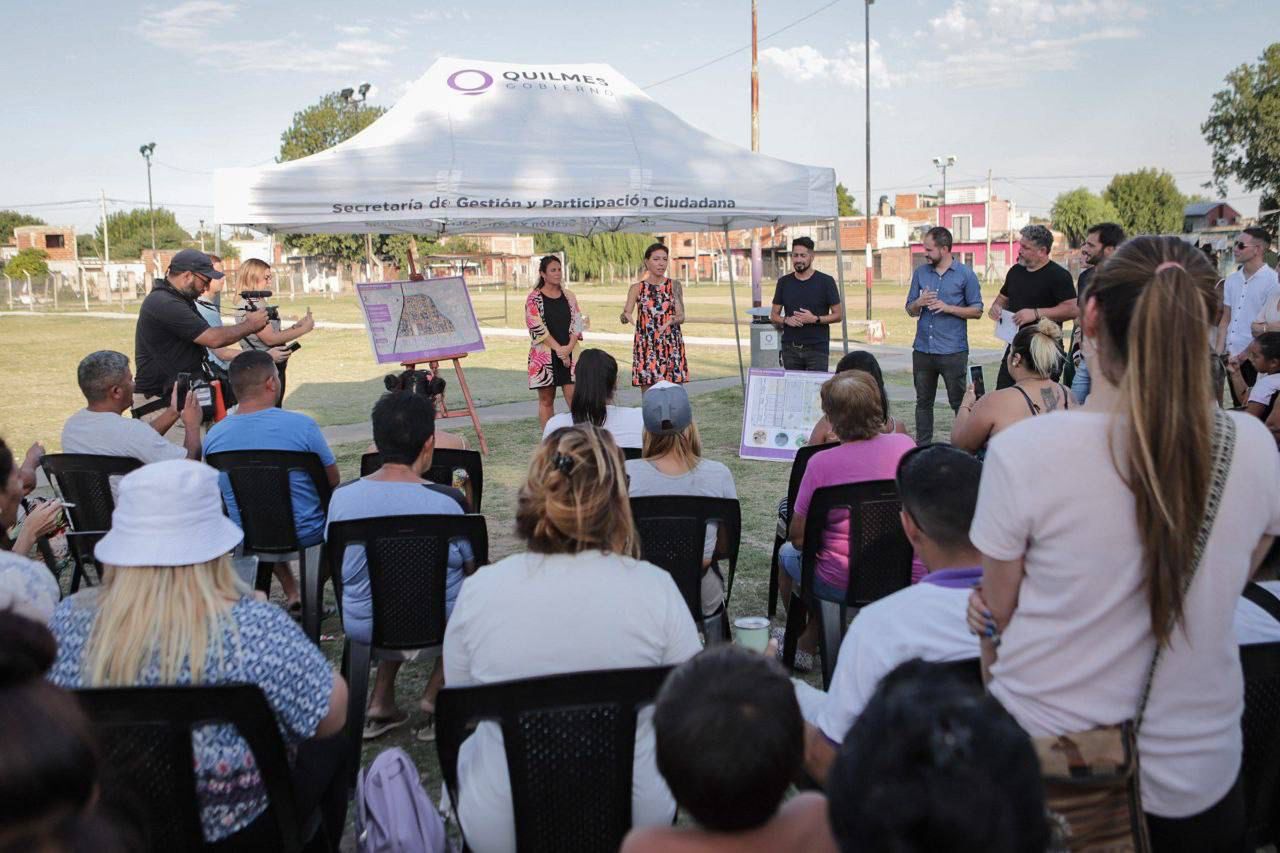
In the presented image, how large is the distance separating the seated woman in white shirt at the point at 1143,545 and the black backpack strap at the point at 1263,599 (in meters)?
1.08

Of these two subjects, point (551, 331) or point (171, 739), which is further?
point (551, 331)

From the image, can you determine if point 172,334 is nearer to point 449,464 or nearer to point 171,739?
point 449,464

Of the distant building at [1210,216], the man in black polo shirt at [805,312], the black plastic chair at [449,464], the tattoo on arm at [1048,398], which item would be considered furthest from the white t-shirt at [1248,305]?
the distant building at [1210,216]

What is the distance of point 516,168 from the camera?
738 centimetres

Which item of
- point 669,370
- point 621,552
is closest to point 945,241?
point 669,370

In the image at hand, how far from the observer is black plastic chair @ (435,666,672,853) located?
1.92 m

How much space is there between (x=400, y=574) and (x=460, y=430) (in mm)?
6539

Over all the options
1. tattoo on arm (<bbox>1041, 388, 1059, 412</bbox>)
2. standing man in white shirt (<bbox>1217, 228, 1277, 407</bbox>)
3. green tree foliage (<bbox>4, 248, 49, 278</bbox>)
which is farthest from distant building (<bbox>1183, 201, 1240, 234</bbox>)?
green tree foliage (<bbox>4, 248, 49, 278</bbox>)

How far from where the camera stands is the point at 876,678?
6.30 ft

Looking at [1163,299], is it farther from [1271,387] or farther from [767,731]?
[1271,387]

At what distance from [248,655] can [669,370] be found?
7.46 metres

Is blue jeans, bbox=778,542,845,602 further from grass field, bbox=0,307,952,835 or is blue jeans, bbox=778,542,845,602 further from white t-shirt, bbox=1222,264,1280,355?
white t-shirt, bbox=1222,264,1280,355

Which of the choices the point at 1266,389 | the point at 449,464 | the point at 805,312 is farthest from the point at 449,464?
the point at 805,312

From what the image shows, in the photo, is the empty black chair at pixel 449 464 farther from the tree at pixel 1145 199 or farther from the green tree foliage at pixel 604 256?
the tree at pixel 1145 199
